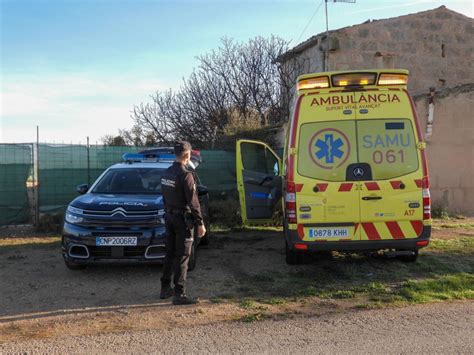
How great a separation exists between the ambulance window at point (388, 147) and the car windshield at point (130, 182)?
128 inches

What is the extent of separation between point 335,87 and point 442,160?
25.5ft

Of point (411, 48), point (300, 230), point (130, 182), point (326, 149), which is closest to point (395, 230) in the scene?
point (300, 230)

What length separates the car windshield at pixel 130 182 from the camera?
7688mm

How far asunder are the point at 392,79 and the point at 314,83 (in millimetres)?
1063

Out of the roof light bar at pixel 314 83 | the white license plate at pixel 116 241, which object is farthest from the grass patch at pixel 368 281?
the roof light bar at pixel 314 83

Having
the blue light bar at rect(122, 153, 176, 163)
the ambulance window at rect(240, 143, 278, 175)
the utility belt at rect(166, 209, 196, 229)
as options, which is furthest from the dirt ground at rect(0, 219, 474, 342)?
the blue light bar at rect(122, 153, 176, 163)

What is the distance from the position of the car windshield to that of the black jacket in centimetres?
202

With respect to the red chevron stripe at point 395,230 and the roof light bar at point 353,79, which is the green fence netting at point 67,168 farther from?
the red chevron stripe at point 395,230

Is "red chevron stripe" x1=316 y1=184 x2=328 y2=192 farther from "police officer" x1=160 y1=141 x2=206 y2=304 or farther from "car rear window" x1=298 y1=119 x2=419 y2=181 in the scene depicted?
"police officer" x1=160 y1=141 x2=206 y2=304

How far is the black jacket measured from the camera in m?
5.50

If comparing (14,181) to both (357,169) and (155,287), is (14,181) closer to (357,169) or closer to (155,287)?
(155,287)

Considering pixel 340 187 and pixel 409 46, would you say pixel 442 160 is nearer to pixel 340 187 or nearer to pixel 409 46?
pixel 409 46

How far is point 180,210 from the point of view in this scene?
556cm

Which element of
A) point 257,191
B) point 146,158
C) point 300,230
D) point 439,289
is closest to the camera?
point 439,289
